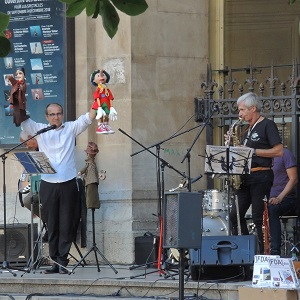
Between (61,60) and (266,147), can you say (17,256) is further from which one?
(266,147)

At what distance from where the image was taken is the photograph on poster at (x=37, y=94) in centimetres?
1442

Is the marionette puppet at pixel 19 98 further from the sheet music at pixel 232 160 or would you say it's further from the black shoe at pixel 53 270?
the sheet music at pixel 232 160

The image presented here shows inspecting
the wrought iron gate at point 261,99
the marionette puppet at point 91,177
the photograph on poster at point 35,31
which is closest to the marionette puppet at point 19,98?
the marionette puppet at point 91,177

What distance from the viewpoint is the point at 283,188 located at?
12.8m

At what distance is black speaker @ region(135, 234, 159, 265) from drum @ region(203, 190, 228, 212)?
0.95 m

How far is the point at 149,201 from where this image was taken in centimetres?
1400

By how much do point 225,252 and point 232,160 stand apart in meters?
0.92

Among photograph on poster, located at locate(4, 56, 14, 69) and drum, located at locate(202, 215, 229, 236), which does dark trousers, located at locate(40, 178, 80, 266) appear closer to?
drum, located at locate(202, 215, 229, 236)

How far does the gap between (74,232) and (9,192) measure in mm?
2241

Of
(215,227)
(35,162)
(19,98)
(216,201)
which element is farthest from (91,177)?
(215,227)

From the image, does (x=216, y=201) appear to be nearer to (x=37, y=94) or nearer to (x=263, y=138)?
(x=263, y=138)

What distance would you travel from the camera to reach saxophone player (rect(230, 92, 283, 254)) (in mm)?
11789

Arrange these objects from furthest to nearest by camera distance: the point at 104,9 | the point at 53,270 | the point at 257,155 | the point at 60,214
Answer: the point at 53,270
the point at 60,214
the point at 257,155
the point at 104,9

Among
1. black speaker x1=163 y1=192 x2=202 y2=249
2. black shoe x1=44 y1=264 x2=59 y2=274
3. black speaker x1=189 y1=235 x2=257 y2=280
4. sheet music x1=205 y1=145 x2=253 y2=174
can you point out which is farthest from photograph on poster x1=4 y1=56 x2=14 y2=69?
black speaker x1=163 y1=192 x2=202 y2=249
